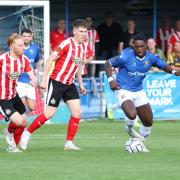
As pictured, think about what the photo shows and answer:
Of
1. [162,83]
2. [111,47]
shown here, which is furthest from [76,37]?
[111,47]

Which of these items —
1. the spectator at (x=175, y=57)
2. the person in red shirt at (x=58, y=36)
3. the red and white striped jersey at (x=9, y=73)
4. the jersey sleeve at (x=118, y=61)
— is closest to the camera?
the red and white striped jersey at (x=9, y=73)

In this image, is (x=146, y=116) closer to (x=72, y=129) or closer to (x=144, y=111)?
(x=144, y=111)

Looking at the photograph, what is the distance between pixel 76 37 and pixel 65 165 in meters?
3.15

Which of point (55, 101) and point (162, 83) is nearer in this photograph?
point (55, 101)

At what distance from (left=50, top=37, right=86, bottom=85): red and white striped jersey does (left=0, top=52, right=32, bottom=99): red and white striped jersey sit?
2.49 feet

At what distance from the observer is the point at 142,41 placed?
48.6 feet

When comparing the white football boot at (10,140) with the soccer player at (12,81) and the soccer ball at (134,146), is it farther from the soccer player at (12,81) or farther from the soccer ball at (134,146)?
the soccer ball at (134,146)

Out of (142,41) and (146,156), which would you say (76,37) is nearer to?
(142,41)

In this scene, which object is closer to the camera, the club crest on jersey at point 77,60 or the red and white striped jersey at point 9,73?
the red and white striped jersey at point 9,73

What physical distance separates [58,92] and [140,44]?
158 cm

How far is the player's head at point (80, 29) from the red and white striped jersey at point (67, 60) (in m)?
0.12

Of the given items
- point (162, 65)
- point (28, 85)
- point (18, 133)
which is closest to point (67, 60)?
point (18, 133)

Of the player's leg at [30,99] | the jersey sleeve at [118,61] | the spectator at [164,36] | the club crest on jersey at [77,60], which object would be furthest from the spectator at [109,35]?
the jersey sleeve at [118,61]

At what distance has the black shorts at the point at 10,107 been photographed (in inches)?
568
